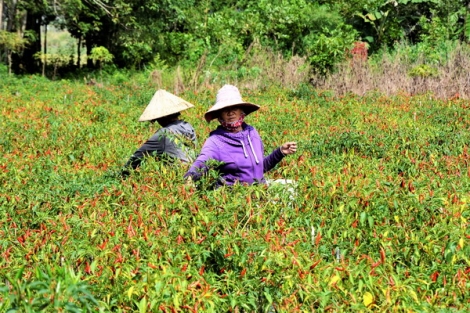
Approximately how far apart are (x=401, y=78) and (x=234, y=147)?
31.9 feet

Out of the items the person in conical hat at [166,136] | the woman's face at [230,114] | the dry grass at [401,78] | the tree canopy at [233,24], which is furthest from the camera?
the tree canopy at [233,24]

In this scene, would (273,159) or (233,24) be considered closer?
(273,159)

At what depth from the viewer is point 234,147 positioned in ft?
16.3

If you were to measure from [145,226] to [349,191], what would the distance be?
1.58m

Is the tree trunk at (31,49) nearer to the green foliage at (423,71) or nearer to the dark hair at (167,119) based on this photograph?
the green foliage at (423,71)

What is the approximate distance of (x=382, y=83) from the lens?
13.7 metres

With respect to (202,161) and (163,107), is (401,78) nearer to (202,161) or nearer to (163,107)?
(163,107)

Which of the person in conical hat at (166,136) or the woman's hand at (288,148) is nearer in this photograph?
the woman's hand at (288,148)

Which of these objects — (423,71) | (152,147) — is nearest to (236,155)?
(152,147)

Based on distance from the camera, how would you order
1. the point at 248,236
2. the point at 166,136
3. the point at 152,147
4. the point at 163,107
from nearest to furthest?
the point at 248,236 → the point at 166,136 → the point at 152,147 → the point at 163,107

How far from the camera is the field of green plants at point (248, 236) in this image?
2.58 m

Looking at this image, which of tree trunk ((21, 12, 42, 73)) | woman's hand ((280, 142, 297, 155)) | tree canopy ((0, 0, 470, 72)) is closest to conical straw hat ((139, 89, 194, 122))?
woman's hand ((280, 142, 297, 155))

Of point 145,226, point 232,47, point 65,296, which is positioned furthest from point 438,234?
point 232,47

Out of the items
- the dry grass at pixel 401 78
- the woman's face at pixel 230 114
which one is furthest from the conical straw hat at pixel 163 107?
the dry grass at pixel 401 78
